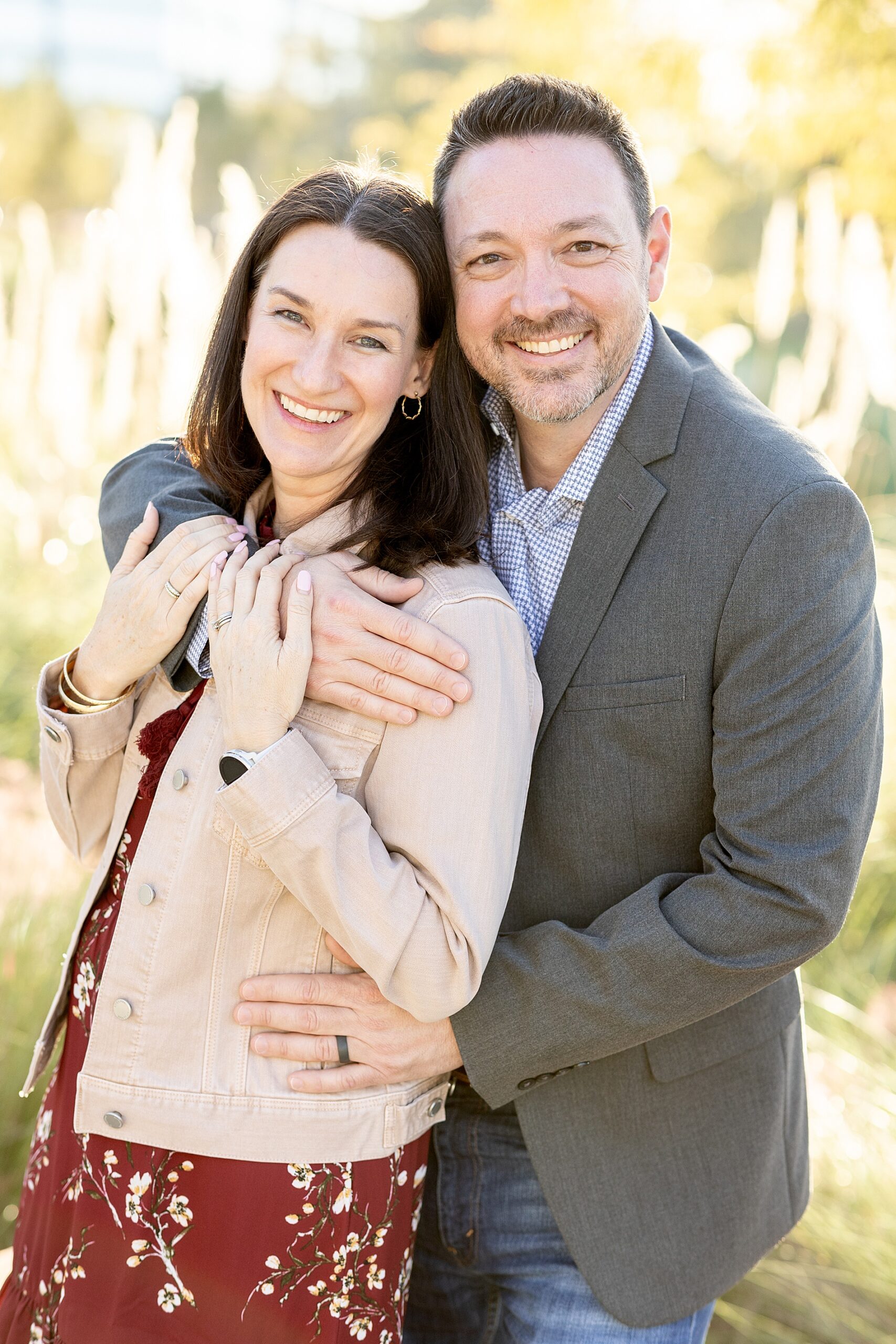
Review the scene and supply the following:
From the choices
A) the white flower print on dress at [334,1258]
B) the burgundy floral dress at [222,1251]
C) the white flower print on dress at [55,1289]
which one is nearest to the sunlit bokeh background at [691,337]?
the white flower print on dress at [55,1289]

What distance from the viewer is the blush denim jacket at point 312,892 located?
66.0 inches

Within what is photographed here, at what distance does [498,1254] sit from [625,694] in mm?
1062

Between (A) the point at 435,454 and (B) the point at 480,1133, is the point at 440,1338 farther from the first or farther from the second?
(A) the point at 435,454

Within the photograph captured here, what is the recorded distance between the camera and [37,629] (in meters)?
4.74

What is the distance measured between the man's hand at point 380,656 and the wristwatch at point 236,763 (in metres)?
0.15

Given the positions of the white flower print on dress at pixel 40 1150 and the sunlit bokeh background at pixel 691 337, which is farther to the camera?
the sunlit bokeh background at pixel 691 337

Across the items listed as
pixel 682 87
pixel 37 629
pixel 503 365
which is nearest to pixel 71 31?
pixel 682 87

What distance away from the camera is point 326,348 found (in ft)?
6.34

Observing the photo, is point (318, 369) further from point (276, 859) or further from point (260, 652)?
point (276, 859)

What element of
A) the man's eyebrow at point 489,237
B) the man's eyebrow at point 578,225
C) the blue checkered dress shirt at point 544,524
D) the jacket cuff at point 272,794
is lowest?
the jacket cuff at point 272,794

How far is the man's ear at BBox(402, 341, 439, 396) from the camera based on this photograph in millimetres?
2070

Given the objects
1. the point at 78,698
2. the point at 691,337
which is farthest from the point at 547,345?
the point at 691,337

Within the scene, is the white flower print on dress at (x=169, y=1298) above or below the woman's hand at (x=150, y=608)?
below

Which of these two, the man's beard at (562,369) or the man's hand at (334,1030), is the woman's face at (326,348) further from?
the man's hand at (334,1030)
